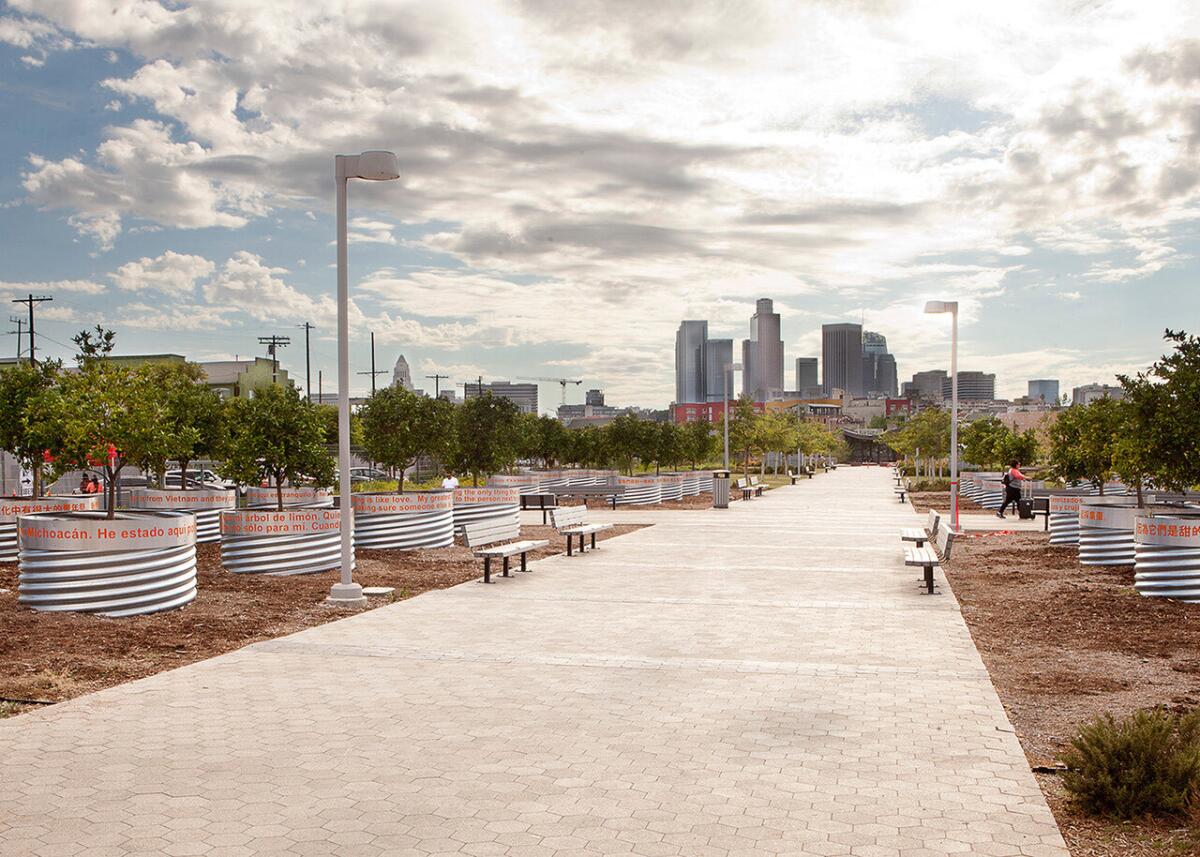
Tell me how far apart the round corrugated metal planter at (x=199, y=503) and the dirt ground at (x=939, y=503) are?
66.3ft

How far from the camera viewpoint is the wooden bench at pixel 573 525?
1814cm

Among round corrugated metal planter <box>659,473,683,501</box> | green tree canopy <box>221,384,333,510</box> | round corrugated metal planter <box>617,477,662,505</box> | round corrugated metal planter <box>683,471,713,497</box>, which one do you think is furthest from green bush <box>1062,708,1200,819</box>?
round corrugated metal planter <box>683,471,713,497</box>

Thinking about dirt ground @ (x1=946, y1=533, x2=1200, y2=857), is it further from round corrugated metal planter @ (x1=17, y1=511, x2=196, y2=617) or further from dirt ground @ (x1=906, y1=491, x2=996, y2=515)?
dirt ground @ (x1=906, y1=491, x2=996, y2=515)

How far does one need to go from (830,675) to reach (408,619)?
4.85 m

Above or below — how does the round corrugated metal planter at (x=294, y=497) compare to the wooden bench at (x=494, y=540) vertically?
above

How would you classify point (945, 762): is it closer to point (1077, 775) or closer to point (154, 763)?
point (1077, 775)

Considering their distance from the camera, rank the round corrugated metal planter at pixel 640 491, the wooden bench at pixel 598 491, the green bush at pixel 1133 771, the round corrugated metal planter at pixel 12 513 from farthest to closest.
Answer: the round corrugated metal planter at pixel 640 491 → the wooden bench at pixel 598 491 → the round corrugated metal planter at pixel 12 513 → the green bush at pixel 1133 771

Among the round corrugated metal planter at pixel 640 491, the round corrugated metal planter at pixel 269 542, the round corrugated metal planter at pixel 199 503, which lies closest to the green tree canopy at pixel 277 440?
the round corrugated metal planter at pixel 269 542

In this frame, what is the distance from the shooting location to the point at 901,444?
207ft

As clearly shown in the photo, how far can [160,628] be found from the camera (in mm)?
10477

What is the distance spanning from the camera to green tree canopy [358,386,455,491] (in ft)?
68.8

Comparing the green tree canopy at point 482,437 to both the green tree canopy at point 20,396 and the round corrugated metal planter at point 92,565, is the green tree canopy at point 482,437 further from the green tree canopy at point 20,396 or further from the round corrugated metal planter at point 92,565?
the round corrugated metal planter at point 92,565

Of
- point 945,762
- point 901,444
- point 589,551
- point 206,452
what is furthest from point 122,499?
point 901,444

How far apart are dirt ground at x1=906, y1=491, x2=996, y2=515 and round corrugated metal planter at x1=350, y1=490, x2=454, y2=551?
57.7 ft
